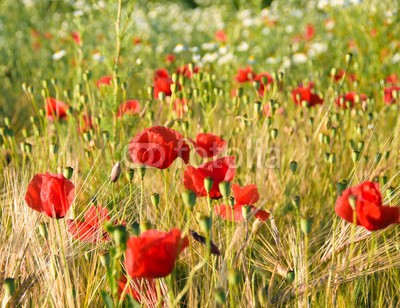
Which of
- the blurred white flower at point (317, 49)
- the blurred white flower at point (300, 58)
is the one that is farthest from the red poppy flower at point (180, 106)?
the blurred white flower at point (317, 49)

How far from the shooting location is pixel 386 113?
280 cm

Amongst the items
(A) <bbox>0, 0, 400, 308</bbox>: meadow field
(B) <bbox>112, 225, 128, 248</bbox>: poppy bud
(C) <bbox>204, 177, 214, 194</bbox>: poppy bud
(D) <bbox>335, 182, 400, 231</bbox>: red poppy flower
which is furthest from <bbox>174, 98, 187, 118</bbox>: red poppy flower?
(B) <bbox>112, 225, 128, 248</bbox>: poppy bud

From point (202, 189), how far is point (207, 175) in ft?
0.10

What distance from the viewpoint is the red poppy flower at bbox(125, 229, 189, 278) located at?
921mm

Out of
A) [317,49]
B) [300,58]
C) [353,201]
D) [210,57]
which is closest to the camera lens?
[353,201]

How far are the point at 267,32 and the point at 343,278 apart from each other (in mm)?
4780

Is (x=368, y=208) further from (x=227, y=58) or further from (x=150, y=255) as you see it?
(x=227, y=58)

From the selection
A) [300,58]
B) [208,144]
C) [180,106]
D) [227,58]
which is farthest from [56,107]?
[300,58]

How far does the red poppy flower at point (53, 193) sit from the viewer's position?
118 cm

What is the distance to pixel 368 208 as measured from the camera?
113cm

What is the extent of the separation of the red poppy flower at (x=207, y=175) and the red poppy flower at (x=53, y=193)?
10.0 inches

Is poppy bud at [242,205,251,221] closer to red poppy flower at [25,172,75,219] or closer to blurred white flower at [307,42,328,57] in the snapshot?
red poppy flower at [25,172,75,219]

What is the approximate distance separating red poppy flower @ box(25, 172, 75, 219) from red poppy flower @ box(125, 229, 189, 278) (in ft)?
1.00

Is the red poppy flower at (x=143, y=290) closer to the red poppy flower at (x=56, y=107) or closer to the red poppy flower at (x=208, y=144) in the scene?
the red poppy flower at (x=208, y=144)
